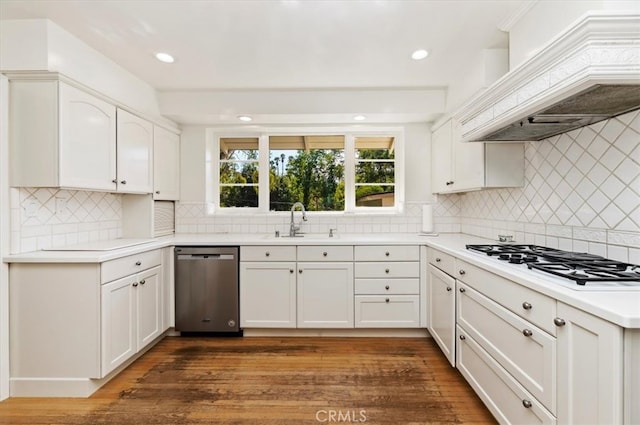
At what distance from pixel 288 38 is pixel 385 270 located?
2.05 metres

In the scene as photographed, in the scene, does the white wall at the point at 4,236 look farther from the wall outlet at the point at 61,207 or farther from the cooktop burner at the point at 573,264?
the cooktop burner at the point at 573,264

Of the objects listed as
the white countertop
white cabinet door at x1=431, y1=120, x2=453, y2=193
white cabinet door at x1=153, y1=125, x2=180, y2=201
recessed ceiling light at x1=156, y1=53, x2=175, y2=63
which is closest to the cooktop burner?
the white countertop

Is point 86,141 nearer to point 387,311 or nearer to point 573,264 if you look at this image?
point 387,311

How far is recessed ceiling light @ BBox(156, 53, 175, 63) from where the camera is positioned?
2.36 meters

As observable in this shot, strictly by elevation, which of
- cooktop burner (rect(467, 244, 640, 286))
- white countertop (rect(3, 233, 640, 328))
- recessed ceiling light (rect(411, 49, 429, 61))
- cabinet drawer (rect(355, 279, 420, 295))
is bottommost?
cabinet drawer (rect(355, 279, 420, 295))

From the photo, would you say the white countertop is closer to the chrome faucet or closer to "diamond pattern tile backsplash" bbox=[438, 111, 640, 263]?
the chrome faucet

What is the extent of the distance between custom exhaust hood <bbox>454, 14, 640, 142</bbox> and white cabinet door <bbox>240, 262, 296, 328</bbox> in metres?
1.96

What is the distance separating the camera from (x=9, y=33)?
1934 mm

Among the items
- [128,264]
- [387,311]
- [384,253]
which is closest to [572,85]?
[384,253]

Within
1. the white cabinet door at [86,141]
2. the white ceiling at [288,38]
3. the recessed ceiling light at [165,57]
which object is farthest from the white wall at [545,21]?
the white cabinet door at [86,141]

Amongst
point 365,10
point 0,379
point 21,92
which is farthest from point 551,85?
point 0,379

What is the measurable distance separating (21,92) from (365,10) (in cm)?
223

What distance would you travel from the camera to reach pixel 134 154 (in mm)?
2715

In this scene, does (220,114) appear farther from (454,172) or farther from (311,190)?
(454,172)
